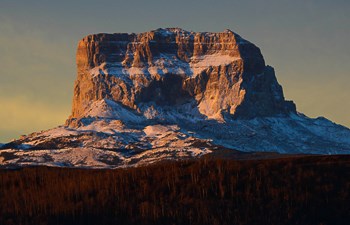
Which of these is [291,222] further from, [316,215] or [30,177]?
[30,177]

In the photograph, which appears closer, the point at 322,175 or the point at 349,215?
the point at 349,215

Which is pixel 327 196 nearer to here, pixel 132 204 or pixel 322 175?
pixel 322 175

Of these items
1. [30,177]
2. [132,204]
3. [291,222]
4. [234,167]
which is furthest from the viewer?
[30,177]

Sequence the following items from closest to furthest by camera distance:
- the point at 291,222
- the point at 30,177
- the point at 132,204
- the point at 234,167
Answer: the point at 291,222, the point at 132,204, the point at 234,167, the point at 30,177

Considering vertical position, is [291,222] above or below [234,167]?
below

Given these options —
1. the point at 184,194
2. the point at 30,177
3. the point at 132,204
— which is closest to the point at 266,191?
the point at 184,194

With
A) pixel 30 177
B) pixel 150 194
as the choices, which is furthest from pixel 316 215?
pixel 30 177
